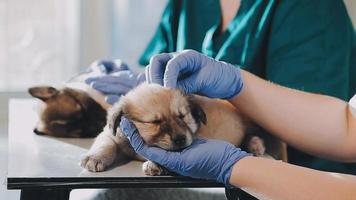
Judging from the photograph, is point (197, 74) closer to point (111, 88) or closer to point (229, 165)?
point (229, 165)

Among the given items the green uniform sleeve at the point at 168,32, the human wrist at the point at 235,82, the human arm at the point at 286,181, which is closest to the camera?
the human arm at the point at 286,181

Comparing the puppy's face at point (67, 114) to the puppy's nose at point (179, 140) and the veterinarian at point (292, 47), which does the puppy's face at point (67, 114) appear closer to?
the veterinarian at point (292, 47)

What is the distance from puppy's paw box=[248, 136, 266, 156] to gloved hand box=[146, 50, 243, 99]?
121mm

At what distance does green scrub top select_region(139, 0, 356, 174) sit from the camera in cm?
154

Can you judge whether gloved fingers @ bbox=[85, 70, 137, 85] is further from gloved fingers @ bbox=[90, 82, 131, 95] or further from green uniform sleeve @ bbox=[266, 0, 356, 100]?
green uniform sleeve @ bbox=[266, 0, 356, 100]

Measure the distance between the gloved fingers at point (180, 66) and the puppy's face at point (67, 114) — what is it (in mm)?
400

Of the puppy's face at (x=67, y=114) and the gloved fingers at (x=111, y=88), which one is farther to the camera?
the gloved fingers at (x=111, y=88)

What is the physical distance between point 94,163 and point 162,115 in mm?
155

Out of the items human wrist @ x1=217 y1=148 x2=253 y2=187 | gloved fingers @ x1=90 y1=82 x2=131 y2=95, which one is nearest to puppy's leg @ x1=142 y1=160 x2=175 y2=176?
human wrist @ x1=217 y1=148 x2=253 y2=187

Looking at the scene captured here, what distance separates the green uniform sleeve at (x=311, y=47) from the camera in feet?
5.04

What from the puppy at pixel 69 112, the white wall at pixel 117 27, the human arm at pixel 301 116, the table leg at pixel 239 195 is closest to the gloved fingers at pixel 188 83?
the human arm at pixel 301 116

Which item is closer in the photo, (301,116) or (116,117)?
(116,117)

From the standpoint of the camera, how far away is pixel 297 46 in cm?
156

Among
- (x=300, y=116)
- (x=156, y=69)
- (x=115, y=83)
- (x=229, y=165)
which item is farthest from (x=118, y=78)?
(x=229, y=165)
